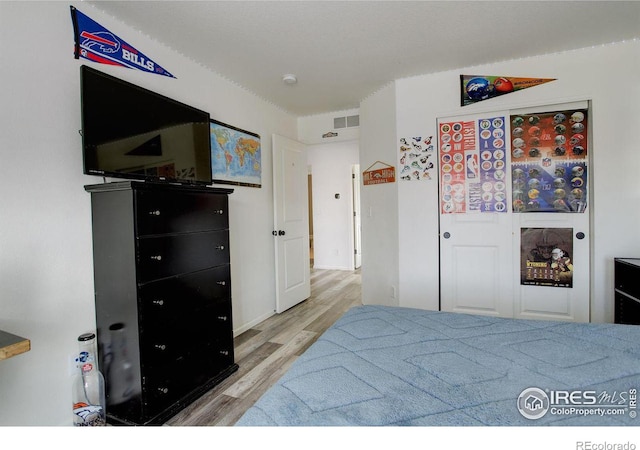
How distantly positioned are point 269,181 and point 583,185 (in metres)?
3.10

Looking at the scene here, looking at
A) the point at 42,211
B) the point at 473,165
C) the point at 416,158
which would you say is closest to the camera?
the point at 42,211

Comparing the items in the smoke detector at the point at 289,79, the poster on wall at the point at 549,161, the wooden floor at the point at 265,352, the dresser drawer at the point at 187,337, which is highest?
the smoke detector at the point at 289,79

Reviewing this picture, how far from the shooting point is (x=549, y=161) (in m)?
2.82

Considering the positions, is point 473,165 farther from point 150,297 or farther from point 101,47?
point 101,47

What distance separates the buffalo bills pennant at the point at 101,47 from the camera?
184cm

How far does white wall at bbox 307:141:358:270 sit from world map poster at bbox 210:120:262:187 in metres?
3.02

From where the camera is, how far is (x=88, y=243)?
186cm

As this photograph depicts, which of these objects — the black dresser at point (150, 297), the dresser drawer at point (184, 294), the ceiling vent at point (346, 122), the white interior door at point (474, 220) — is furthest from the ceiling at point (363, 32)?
the dresser drawer at point (184, 294)

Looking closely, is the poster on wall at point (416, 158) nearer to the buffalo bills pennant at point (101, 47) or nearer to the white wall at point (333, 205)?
the buffalo bills pennant at point (101, 47)

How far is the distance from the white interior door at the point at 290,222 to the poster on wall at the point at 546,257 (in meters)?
2.50

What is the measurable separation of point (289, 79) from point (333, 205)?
141 inches

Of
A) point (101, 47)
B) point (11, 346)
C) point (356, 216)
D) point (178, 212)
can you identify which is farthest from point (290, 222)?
point (11, 346)

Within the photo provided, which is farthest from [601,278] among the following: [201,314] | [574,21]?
[201,314]
